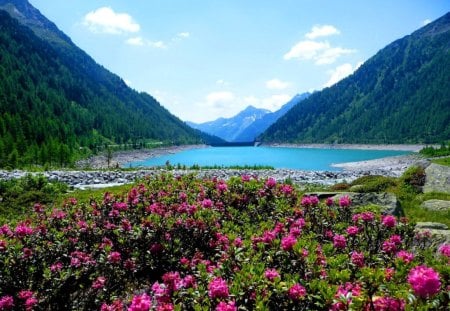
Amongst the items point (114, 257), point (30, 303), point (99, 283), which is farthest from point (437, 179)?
point (30, 303)

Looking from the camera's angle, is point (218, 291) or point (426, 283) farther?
point (218, 291)

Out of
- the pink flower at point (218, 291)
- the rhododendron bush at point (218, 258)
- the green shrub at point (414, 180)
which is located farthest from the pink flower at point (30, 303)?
the green shrub at point (414, 180)

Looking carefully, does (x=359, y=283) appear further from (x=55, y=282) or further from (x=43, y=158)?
(x=43, y=158)

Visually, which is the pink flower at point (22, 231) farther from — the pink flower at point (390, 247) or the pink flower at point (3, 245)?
the pink flower at point (390, 247)

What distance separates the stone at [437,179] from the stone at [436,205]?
4.04 meters

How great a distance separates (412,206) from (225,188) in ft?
38.3

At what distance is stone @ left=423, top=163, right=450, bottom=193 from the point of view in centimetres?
2186

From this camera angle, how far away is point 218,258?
801 centimetres

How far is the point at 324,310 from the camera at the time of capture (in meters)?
4.84

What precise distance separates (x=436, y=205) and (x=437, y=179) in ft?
20.7

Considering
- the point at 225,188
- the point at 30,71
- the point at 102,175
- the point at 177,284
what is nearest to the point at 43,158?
the point at 102,175

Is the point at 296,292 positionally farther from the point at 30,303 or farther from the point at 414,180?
the point at 414,180

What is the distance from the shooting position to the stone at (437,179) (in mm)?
21859

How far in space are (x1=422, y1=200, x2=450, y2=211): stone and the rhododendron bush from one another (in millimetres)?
8506
